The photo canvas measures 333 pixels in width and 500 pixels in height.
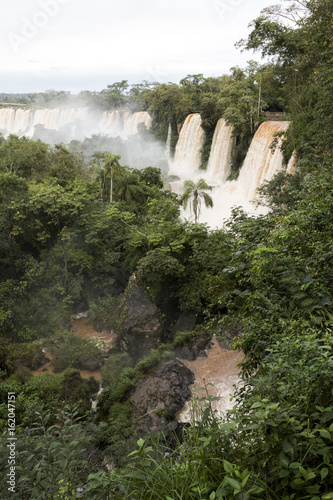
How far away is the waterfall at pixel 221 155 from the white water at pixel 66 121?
22.8 m

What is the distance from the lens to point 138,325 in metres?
10.8

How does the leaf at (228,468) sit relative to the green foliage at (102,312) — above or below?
above

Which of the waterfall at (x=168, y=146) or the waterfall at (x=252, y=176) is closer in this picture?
the waterfall at (x=252, y=176)

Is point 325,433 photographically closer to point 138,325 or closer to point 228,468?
point 228,468

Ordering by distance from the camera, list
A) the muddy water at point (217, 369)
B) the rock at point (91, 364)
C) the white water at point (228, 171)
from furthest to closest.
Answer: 1. the white water at point (228, 171)
2. the rock at point (91, 364)
3. the muddy water at point (217, 369)

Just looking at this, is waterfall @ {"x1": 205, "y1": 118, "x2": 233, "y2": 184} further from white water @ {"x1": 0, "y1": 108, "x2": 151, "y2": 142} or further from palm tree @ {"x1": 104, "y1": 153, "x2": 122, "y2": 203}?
white water @ {"x1": 0, "y1": 108, "x2": 151, "y2": 142}

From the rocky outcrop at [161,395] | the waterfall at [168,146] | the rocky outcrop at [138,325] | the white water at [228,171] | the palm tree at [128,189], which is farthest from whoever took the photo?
the waterfall at [168,146]

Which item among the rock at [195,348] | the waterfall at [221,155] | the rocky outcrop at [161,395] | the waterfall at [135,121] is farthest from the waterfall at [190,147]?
the rocky outcrop at [161,395]

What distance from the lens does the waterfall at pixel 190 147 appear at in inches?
1082

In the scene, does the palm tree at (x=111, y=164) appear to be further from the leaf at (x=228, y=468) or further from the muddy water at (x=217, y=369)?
the leaf at (x=228, y=468)

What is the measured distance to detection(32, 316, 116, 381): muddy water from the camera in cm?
992

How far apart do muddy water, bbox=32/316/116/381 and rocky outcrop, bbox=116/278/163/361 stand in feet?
1.67

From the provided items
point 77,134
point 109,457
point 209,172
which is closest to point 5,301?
point 109,457

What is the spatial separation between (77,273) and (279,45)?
12585 mm
